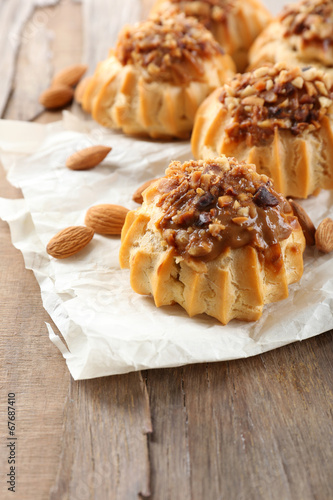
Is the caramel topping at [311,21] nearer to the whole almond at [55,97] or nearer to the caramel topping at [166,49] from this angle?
the caramel topping at [166,49]

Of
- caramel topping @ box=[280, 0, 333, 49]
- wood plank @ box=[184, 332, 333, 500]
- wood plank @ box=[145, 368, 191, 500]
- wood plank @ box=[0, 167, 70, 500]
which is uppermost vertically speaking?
caramel topping @ box=[280, 0, 333, 49]

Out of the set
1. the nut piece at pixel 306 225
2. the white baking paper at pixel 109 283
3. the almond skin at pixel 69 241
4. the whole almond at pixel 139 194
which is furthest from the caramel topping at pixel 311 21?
the almond skin at pixel 69 241

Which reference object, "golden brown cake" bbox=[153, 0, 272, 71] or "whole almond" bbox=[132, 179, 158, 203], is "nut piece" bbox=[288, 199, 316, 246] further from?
"golden brown cake" bbox=[153, 0, 272, 71]

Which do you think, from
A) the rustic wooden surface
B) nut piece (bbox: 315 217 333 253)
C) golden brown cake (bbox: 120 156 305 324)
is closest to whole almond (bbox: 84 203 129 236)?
golden brown cake (bbox: 120 156 305 324)

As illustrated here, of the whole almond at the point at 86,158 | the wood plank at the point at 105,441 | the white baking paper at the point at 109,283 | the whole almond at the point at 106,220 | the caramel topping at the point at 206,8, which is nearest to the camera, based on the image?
the wood plank at the point at 105,441

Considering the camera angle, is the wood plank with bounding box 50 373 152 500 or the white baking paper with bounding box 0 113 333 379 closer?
the wood plank with bounding box 50 373 152 500

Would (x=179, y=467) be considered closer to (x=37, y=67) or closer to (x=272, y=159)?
(x=272, y=159)

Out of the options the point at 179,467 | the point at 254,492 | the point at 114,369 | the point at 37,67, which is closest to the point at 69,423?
the point at 114,369

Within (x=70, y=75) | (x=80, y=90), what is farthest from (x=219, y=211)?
(x=70, y=75)
